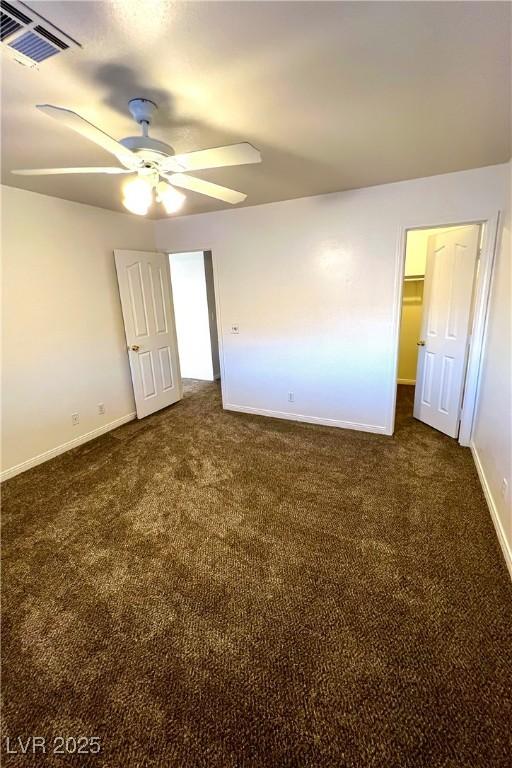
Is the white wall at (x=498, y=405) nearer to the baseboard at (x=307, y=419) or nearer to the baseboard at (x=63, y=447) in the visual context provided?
the baseboard at (x=307, y=419)

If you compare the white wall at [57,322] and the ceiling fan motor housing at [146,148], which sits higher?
the ceiling fan motor housing at [146,148]

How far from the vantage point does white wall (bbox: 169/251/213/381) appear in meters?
5.57

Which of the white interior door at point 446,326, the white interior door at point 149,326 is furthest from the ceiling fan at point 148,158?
the white interior door at point 446,326

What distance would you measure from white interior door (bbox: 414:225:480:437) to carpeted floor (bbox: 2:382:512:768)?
71 cm

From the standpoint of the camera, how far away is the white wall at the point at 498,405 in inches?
78.3

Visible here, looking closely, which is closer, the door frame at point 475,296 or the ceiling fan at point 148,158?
the ceiling fan at point 148,158

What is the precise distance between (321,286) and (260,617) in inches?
114

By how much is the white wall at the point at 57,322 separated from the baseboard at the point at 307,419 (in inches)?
58.0

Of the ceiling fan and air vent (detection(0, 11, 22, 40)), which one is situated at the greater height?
air vent (detection(0, 11, 22, 40))

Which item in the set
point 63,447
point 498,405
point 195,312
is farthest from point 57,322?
point 498,405

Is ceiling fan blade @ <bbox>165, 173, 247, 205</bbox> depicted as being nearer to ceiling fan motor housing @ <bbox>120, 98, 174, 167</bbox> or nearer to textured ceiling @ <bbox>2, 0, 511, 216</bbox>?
ceiling fan motor housing @ <bbox>120, 98, 174, 167</bbox>

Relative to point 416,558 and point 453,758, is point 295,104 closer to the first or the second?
point 416,558

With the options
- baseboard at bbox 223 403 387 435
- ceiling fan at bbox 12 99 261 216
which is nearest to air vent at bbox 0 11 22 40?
ceiling fan at bbox 12 99 261 216

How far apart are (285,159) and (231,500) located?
250 centimetres
